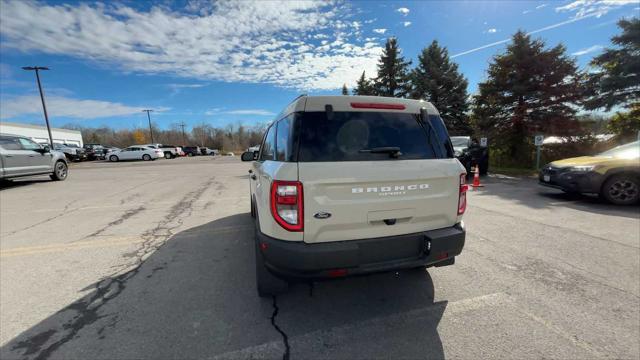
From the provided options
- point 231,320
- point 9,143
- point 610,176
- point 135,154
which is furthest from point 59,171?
point 135,154

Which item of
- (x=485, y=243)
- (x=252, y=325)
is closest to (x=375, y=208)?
(x=252, y=325)

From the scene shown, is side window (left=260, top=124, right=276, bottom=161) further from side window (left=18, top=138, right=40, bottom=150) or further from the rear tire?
side window (left=18, top=138, right=40, bottom=150)

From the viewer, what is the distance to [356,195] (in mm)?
2219

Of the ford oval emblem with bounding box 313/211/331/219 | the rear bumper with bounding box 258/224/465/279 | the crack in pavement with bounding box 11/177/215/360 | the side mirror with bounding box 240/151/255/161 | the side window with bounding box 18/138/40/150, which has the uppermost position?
the side window with bounding box 18/138/40/150

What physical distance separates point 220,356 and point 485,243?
4001 millimetres

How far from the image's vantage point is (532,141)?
50.6 feet

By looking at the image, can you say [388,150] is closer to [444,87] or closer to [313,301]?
[313,301]

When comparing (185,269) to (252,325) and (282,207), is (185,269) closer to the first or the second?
(252,325)

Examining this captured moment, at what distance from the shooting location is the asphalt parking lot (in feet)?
7.09

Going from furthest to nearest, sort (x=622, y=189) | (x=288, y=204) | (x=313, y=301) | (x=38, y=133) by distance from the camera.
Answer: (x=38, y=133), (x=622, y=189), (x=313, y=301), (x=288, y=204)

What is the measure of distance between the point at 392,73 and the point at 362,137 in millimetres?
32821

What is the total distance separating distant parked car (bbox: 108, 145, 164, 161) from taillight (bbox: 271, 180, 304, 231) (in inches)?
1363

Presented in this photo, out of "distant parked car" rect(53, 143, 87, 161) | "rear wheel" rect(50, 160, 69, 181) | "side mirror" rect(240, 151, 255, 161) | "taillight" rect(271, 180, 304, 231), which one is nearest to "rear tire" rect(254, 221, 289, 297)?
"taillight" rect(271, 180, 304, 231)

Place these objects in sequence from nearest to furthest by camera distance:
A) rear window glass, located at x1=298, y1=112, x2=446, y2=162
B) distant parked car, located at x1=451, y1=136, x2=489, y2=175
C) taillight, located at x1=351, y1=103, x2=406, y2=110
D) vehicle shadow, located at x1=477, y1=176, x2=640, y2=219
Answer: rear window glass, located at x1=298, y1=112, x2=446, y2=162, taillight, located at x1=351, y1=103, x2=406, y2=110, vehicle shadow, located at x1=477, y1=176, x2=640, y2=219, distant parked car, located at x1=451, y1=136, x2=489, y2=175
